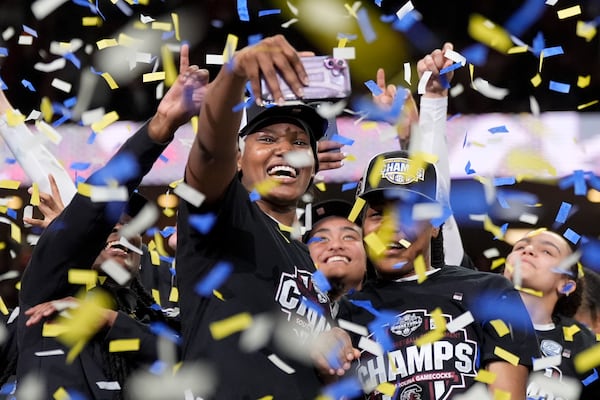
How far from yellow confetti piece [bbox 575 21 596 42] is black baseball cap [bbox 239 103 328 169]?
8.41ft

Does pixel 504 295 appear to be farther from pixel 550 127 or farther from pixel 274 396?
pixel 550 127

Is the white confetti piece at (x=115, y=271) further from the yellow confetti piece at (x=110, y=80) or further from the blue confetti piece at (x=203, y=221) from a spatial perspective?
the yellow confetti piece at (x=110, y=80)

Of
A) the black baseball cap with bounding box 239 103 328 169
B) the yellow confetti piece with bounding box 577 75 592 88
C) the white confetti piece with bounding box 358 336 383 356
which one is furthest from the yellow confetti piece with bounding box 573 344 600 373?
the yellow confetti piece with bounding box 577 75 592 88

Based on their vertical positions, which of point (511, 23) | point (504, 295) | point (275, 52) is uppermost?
point (275, 52)

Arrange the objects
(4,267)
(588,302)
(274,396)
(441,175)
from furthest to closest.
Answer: (4,267), (588,302), (441,175), (274,396)

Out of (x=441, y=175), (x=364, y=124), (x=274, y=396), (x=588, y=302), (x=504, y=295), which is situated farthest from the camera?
(x=364, y=124)

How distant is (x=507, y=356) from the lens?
208 cm

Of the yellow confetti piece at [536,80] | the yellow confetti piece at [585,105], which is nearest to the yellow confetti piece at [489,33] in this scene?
the yellow confetti piece at [536,80]

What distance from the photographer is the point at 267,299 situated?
5.79 ft

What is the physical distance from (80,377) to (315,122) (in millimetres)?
778

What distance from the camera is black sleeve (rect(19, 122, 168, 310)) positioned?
6.33 ft

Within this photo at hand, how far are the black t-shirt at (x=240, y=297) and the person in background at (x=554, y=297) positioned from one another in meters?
1.13

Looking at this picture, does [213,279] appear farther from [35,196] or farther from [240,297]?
[35,196]

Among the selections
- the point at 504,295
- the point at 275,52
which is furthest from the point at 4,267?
the point at 275,52
